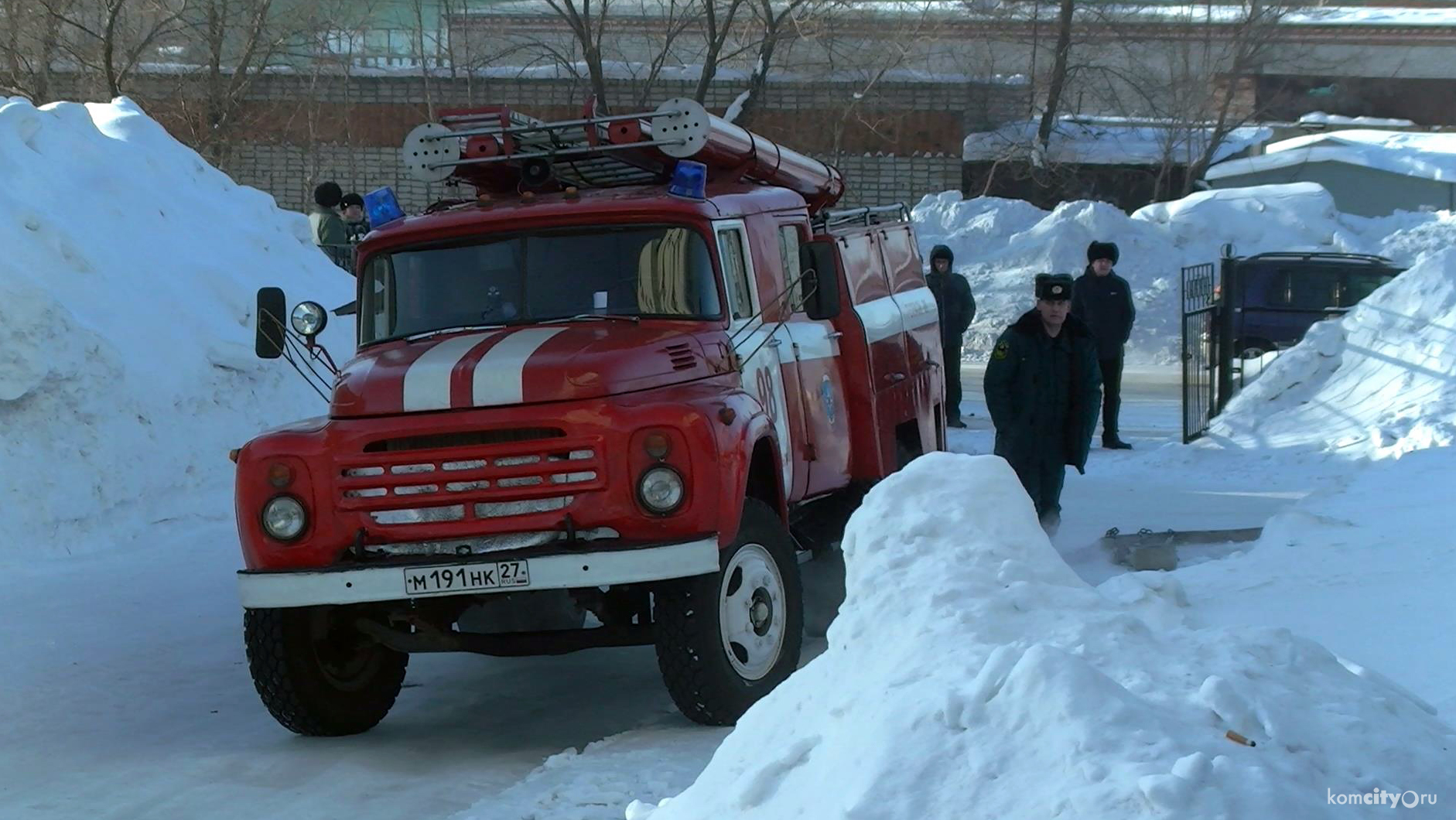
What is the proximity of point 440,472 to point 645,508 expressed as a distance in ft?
2.56

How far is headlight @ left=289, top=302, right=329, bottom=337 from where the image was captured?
7613mm

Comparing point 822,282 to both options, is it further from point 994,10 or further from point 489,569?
point 994,10

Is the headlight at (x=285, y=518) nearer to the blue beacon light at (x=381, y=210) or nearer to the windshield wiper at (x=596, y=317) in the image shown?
the windshield wiper at (x=596, y=317)

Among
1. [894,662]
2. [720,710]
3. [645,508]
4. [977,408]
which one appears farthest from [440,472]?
[977,408]

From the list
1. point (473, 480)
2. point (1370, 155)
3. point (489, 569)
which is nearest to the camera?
point (489, 569)

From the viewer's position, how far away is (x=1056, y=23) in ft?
138

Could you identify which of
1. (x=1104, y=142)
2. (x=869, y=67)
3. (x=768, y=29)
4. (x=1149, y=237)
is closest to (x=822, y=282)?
(x=768, y=29)

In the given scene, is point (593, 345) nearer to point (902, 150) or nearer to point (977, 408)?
point (977, 408)

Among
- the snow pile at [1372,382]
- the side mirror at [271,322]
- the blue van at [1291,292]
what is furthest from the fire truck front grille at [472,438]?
the blue van at [1291,292]

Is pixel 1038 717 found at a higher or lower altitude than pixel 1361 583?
higher

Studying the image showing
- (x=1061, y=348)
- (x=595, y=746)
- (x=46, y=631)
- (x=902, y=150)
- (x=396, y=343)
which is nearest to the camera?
(x=595, y=746)

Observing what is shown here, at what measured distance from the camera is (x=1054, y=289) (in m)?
9.59

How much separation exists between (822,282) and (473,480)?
2120mm

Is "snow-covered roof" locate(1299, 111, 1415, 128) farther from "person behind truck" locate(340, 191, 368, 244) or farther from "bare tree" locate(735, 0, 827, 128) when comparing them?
"person behind truck" locate(340, 191, 368, 244)
